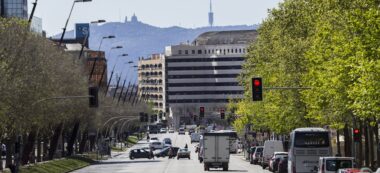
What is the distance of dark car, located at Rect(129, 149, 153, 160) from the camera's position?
431 feet

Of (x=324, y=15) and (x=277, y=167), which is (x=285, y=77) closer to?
(x=277, y=167)

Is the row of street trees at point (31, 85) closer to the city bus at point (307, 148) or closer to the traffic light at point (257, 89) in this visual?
the traffic light at point (257, 89)

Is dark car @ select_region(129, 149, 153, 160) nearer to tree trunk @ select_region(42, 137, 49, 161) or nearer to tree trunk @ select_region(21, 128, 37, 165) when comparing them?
tree trunk @ select_region(42, 137, 49, 161)

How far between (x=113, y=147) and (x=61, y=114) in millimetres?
108532

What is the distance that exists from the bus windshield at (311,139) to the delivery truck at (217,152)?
69.4 feet

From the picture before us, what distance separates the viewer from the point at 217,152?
282ft

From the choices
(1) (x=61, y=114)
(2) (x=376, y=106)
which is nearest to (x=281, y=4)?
(1) (x=61, y=114)

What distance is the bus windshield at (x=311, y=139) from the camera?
6414 centimetres

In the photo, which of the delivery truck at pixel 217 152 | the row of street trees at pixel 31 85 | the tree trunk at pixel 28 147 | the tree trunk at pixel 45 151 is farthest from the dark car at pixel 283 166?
the tree trunk at pixel 45 151

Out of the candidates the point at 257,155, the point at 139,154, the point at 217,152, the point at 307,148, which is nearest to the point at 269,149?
the point at 217,152

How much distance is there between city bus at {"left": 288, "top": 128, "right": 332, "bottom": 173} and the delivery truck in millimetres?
20916

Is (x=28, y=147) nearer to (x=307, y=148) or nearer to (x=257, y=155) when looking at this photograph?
(x=257, y=155)

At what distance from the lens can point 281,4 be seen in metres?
100

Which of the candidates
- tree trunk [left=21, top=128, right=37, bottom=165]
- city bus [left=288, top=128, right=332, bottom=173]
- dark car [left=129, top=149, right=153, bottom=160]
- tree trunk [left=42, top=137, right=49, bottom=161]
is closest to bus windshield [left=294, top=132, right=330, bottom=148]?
city bus [left=288, top=128, right=332, bottom=173]
